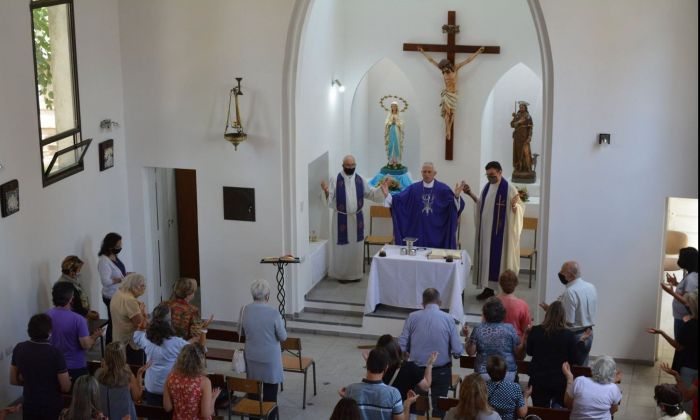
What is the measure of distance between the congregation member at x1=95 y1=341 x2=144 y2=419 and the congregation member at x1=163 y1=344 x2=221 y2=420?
0.37m

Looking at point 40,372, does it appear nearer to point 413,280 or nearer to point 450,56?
point 413,280

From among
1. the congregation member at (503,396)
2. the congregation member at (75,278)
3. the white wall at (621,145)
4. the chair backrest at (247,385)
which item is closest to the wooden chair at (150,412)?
the chair backrest at (247,385)

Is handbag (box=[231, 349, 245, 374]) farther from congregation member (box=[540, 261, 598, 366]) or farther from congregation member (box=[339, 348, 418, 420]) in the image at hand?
congregation member (box=[540, 261, 598, 366])

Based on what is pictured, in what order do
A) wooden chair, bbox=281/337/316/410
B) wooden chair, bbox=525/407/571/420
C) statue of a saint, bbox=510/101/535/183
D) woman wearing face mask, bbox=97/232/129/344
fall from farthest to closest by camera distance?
statue of a saint, bbox=510/101/535/183 < woman wearing face mask, bbox=97/232/129/344 < wooden chair, bbox=281/337/316/410 < wooden chair, bbox=525/407/571/420

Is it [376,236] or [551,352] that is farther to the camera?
[376,236]

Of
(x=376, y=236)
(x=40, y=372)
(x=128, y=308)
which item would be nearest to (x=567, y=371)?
(x=128, y=308)

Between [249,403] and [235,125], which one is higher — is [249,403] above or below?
below

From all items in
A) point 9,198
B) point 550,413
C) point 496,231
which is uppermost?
point 9,198

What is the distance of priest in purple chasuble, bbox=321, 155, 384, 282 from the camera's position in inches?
496

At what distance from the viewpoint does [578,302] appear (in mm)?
8906

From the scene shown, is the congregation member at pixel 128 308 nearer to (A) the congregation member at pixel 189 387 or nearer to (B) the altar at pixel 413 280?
(A) the congregation member at pixel 189 387

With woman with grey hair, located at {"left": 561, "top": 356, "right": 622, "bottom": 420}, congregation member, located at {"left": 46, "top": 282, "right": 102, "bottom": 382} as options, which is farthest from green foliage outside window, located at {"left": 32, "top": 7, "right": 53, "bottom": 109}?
woman with grey hair, located at {"left": 561, "top": 356, "right": 622, "bottom": 420}

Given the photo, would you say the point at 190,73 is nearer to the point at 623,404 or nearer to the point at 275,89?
the point at 275,89

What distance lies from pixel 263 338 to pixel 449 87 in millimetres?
6634
